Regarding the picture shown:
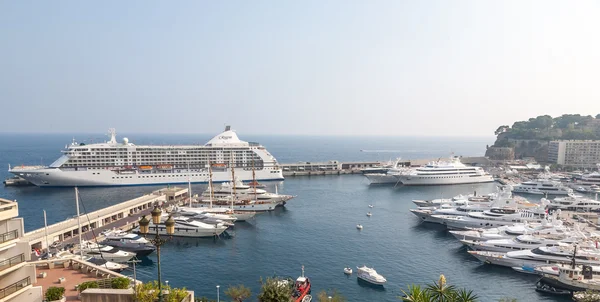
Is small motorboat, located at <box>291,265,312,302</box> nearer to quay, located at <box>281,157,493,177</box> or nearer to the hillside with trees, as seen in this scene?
A: quay, located at <box>281,157,493,177</box>

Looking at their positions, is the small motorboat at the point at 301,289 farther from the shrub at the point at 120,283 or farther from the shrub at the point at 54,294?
the shrub at the point at 54,294

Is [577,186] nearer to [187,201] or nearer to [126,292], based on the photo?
[187,201]

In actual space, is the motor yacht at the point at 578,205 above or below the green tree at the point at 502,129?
below

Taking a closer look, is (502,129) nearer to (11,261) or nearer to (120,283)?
(120,283)

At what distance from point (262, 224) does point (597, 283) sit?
106 ft

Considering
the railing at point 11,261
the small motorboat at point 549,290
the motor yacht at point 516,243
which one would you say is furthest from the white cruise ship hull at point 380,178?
the railing at point 11,261

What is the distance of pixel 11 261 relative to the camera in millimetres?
13055

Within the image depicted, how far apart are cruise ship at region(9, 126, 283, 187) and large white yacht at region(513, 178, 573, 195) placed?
163 ft

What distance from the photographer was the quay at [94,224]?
33.6m

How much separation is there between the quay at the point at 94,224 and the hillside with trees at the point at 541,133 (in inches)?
4384

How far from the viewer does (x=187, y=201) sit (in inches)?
2188

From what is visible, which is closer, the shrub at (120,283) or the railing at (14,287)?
the railing at (14,287)

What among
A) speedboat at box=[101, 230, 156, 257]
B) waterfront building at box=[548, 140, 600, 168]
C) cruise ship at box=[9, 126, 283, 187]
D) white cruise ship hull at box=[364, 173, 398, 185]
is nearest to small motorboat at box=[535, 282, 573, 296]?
speedboat at box=[101, 230, 156, 257]

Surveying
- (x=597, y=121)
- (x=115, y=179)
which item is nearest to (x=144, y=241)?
(x=115, y=179)
